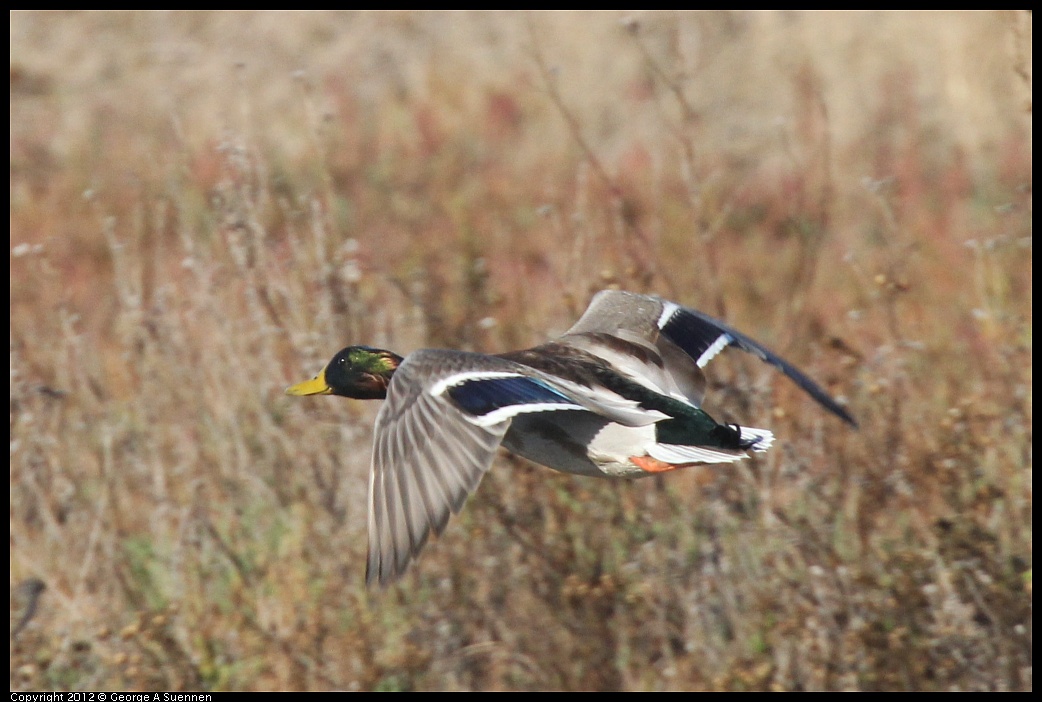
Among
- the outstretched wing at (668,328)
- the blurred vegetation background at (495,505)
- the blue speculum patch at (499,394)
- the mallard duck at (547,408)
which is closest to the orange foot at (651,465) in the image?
the mallard duck at (547,408)

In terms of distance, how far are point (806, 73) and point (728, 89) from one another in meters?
1.83

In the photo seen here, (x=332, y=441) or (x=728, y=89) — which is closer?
(x=332, y=441)

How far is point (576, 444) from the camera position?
145 inches

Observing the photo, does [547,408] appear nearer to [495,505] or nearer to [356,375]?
[356,375]

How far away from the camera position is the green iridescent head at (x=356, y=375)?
13.4 feet

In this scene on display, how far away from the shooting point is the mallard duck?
316 centimetres

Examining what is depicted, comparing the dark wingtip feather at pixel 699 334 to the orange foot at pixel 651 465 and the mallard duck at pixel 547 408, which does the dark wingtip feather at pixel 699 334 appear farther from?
the orange foot at pixel 651 465

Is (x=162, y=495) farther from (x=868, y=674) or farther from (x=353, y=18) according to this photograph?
(x=353, y=18)

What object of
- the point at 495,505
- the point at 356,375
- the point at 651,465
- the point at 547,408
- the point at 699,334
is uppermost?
the point at 699,334

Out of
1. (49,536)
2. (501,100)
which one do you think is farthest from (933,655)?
(501,100)

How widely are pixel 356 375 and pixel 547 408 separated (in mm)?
959

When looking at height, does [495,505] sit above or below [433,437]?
below

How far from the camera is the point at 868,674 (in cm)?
430

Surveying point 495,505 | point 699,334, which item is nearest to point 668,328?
point 699,334
